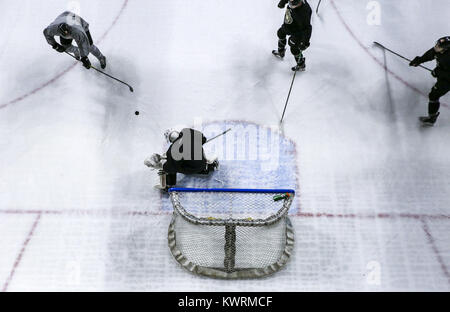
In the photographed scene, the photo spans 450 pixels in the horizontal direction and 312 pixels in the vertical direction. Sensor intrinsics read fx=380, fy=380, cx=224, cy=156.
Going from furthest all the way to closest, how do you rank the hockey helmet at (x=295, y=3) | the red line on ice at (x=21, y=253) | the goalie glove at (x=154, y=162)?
the hockey helmet at (x=295, y=3) → the goalie glove at (x=154, y=162) → the red line on ice at (x=21, y=253)

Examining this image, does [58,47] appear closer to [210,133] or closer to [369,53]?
[210,133]

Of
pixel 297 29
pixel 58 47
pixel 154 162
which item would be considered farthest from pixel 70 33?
pixel 297 29

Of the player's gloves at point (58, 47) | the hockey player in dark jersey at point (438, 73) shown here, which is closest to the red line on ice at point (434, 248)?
the hockey player in dark jersey at point (438, 73)

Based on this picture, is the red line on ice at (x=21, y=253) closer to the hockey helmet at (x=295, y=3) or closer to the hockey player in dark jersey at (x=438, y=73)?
the hockey helmet at (x=295, y=3)

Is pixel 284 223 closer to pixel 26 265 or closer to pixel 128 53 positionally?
pixel 26 265

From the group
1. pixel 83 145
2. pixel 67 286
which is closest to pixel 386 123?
pixel 83 145
